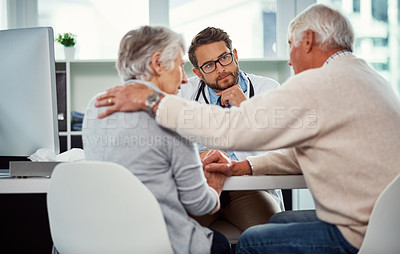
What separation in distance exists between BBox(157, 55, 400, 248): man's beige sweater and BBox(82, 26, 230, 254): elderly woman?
56 mm

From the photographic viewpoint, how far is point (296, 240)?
1.28 meters

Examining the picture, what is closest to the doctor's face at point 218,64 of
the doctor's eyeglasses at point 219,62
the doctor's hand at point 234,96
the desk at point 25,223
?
the doctor's eyeglasses at point 219,62

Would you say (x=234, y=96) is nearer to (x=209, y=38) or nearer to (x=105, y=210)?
(x=209, y=38)

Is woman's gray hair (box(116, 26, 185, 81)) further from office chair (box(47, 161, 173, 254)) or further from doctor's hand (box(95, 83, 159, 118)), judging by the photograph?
office chair (box(47, 161, 173, 254))

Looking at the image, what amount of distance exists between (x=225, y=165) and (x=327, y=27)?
51 cm

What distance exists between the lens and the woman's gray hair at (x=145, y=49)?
130 centimetres

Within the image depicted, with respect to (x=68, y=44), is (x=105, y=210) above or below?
below

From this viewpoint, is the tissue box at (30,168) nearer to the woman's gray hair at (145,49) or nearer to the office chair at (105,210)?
the office chair at (105,210)

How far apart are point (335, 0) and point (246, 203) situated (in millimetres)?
2908

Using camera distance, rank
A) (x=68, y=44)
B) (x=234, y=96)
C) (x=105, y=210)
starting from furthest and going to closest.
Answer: (x=68, y=44), (x=234, y=96), (x=105, y=210)

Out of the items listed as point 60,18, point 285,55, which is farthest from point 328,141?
point 60,18

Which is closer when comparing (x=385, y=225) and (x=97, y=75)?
(x=385, y=225)

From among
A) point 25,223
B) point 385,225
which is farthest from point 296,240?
point 25,223

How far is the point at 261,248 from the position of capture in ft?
4.32
